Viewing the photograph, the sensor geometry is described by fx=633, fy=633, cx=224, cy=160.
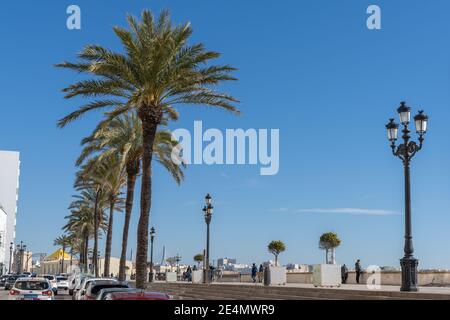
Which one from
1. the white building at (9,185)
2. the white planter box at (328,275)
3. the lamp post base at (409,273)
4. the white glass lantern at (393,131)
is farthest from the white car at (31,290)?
the white building at (9,185)

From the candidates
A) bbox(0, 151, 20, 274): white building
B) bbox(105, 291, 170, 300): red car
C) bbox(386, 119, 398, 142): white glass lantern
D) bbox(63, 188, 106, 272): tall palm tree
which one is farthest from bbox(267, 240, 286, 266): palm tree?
bbox(0, 151, 20, 274): white building

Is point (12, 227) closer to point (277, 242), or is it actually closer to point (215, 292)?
point (277, 242)

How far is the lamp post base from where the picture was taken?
22.6 m

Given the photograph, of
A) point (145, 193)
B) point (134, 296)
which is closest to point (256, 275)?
point (145, 193)

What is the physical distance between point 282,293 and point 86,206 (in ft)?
158

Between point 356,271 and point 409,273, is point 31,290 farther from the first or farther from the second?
point 356,271

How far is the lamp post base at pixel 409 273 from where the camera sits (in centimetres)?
2259

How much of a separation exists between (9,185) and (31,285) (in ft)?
481

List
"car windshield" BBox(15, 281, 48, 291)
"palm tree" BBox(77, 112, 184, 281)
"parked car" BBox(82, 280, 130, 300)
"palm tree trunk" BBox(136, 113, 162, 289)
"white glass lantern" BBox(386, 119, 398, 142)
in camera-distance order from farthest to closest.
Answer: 1. "palm tree" BBox(77, 112, 184, 281)
2. "palm tree trunk" BBox(136, 113, 162, 289)
3. "white glass lantern" BBox(386, 119, 398, 142)
4. "car windshield" BBox(15, 281, 48, 291)
5. "parked car" BBox(82, 280, 130, 300)

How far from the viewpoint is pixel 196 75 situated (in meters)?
28.5

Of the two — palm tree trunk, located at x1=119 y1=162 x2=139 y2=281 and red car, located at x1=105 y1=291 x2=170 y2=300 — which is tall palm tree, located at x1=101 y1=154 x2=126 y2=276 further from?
red car, located at x1=105 y1=291 x2=170 y2=300

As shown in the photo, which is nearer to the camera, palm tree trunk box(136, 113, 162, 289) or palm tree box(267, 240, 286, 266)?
palm tree trunk box(136, 113, 162, 289)

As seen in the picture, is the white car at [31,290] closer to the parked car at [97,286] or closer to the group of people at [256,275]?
the parked car at [97,286]

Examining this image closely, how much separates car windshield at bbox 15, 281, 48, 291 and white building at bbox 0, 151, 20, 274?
14276 cm
